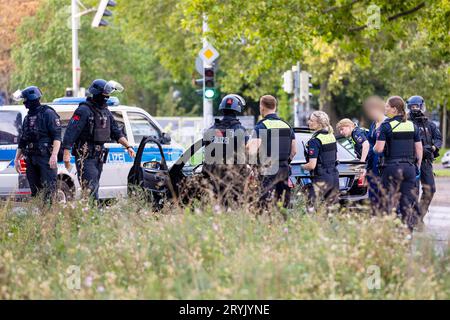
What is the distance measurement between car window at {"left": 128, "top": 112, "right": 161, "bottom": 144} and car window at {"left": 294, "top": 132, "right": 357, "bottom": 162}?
374cm

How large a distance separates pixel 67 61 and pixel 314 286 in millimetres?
39192

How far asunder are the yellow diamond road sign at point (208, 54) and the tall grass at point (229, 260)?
49.5ft

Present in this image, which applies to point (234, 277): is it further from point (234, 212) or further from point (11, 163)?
point (11, 163)

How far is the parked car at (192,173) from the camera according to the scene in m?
12.7

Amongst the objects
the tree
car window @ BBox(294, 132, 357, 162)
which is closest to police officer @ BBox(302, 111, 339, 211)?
car window @ BBox(294, 132, 357, 162)

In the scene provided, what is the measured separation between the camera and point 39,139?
41.1 ft

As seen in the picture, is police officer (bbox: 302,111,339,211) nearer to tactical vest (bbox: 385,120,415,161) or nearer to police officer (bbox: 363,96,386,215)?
police officer (bbox: 363,96,386,215)

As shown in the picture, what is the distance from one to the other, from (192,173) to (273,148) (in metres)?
1.93

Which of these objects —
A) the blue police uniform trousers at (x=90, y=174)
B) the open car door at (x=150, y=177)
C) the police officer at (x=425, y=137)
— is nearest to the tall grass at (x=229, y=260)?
the blue police uniform trousers at (x=90, y=174)

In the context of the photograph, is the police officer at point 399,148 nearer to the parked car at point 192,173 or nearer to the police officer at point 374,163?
the police officer at point 374,163

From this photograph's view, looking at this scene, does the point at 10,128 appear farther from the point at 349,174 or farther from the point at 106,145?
the point at 349,174

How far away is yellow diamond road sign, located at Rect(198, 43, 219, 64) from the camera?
936 inches
